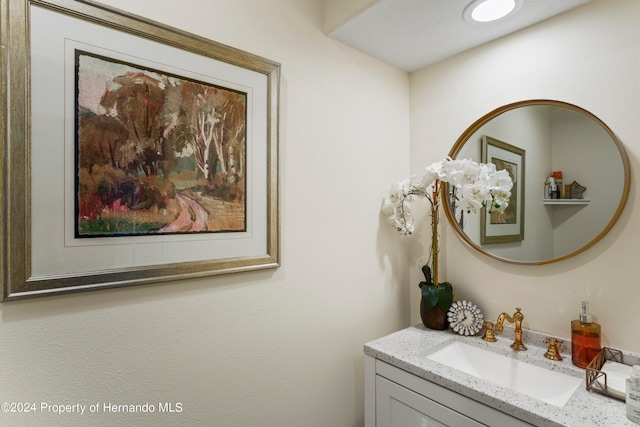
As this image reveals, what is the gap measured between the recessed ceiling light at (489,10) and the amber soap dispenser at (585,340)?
1076mm

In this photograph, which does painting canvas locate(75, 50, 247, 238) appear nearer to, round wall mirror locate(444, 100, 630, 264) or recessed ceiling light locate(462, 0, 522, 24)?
recessed ceiling light locate(462, 0, 522, 24)

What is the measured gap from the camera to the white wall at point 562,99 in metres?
1.05

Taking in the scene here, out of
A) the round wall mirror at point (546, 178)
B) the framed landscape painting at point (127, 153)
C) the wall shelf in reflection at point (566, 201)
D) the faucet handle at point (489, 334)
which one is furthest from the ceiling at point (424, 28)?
the faucet handle at point (489, 334)

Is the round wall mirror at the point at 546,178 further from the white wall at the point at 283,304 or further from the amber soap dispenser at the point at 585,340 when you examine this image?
the white wall at the point at 283,304

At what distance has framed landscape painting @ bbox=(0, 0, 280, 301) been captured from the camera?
0.75 m

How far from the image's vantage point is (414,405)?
1.08 metres

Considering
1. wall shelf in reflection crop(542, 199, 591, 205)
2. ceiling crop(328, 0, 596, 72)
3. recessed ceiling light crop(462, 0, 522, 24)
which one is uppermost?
recessed ceiling light crop(462, 0, 522, 24)

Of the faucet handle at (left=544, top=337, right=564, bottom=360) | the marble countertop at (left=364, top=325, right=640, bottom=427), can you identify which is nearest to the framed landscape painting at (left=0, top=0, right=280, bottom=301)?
the marble countertop at (left=364, top=325, right=640, bottom=427)

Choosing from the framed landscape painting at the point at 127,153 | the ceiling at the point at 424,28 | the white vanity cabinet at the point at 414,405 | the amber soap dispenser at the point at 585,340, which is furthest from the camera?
the ceiling at the point at 424,28

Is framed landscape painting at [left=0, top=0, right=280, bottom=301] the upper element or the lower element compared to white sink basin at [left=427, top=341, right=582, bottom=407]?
upper

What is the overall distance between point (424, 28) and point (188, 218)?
1.16 metres

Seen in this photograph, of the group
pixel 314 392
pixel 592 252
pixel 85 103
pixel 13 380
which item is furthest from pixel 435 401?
pixel 85 103

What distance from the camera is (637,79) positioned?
104 centimetres

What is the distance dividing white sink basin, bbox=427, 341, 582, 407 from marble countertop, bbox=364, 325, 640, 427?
23mm
